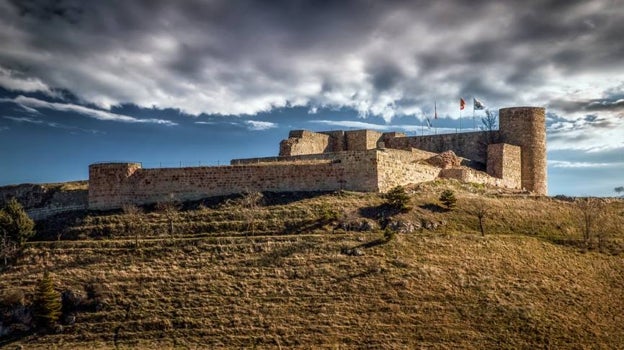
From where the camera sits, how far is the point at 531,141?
167 ft

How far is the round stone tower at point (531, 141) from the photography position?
50656mm

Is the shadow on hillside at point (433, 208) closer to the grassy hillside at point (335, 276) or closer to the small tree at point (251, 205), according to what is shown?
the grassy hillside at point (335, 276)

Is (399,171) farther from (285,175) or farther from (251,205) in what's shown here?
(251,205)

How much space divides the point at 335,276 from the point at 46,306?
14.6m

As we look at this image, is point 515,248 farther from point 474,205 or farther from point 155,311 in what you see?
point 155,311

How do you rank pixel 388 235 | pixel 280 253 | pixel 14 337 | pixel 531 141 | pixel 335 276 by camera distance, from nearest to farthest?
1. pixel 14 337
2. pixel 335 276
3. pixel 280 253
4. pixel 388 235
5. pixel 531 141

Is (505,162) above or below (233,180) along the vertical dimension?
Answer: above

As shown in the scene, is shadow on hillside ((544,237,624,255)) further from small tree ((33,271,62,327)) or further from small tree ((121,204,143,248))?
small tree ((33,271,62,327))

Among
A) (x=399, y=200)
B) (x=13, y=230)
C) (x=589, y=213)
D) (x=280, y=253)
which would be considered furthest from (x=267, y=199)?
(x=589, y=213)

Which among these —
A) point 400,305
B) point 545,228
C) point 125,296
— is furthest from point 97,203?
point 545,228

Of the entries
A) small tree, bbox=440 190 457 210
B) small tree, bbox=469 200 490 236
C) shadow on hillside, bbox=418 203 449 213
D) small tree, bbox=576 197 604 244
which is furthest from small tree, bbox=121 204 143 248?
small tree, bbox=576 197 604 244

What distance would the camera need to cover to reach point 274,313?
2738 cm

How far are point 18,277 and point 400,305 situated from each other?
21409mm

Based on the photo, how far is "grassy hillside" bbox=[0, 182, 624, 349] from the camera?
26234 mm
